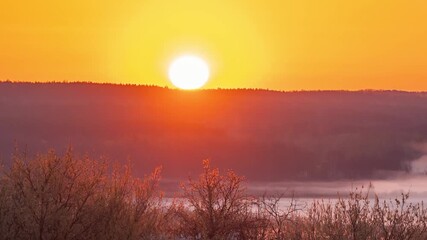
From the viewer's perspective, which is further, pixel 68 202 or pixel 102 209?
pixel 102 209

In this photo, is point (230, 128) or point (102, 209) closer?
point (102, 209)

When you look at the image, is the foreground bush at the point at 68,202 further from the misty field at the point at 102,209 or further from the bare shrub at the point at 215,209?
the bare shrub at the point at 215,209

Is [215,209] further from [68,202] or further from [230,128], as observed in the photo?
[230,128]

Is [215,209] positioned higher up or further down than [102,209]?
higher up

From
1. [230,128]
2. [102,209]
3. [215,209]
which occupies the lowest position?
[102,209]

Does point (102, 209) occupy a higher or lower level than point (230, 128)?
lower

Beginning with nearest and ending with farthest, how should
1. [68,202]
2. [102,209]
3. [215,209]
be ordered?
1. [68,202]
2. [102,209]
3. [215,209]

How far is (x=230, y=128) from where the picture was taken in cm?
16525

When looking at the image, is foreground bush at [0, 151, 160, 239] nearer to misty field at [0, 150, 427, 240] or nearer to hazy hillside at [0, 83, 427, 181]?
misty field at [0, 150, 427, 240]

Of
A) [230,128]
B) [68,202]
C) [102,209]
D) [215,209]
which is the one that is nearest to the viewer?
[68,202]

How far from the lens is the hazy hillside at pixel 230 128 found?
15188 centimetres

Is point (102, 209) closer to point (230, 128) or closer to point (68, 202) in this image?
point (68, 202)

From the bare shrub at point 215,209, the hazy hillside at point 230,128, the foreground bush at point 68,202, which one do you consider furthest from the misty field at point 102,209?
the hazy hillside at point 230,128

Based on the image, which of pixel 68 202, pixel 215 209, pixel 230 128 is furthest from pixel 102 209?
pixel 230 128
